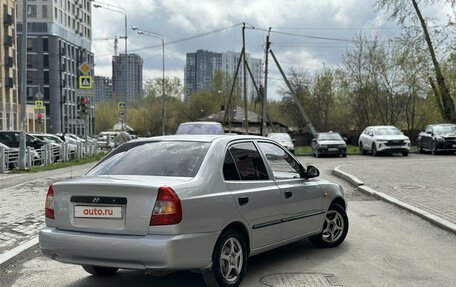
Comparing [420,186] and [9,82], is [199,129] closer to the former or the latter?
[420,186]

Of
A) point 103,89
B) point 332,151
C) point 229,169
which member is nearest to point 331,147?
point 332,151

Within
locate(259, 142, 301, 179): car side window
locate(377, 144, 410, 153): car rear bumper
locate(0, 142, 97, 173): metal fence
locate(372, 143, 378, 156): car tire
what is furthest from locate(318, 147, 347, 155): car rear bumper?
locate(259, 142, 301, 179): car side window

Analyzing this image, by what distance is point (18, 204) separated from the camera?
1112cm

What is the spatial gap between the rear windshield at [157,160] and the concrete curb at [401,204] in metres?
4.71

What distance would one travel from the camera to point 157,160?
5562 millimetres

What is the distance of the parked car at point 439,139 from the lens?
94.4 ft

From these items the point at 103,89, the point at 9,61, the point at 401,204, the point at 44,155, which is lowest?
the point at 44,155

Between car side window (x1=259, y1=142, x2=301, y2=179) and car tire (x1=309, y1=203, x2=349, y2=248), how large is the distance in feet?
2.82

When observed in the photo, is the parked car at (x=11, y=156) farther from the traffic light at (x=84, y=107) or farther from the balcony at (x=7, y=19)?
the balcony at (x=7, y=19)

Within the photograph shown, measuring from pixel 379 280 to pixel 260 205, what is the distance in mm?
1458

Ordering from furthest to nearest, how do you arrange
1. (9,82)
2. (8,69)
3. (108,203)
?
(8,69)
(9,82)
(108,203)

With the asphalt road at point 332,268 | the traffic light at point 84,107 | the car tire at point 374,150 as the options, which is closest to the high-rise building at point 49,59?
the traffic light at point 84,107

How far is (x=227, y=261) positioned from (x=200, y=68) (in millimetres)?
91155

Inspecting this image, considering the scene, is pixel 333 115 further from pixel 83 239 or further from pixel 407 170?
pixel 83 239
